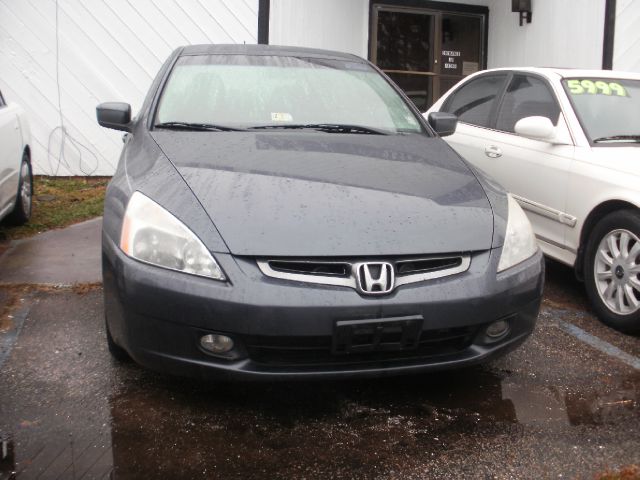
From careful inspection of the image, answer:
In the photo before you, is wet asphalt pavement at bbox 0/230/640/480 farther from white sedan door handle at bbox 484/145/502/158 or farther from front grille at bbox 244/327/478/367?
white sedan door handle at bbox 484/145/502/158

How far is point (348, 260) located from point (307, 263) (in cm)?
15

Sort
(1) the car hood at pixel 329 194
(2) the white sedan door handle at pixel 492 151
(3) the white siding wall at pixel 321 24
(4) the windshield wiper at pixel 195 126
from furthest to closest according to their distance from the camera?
(3) the white siding wall at pixel 321 24 → (2) the white sedan door handle at pixel 492 151 → (4) the windshield wiper at pixel 195 126 → (1) the car hood at pixel 329 194

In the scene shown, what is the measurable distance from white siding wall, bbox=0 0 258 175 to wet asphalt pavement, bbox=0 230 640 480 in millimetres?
5043

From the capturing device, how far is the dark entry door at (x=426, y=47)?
10.2 meters

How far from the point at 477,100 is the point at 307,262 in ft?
11.6

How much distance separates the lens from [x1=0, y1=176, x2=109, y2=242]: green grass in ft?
19.5

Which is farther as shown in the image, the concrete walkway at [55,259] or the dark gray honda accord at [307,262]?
the concrete walkway at [55,259]

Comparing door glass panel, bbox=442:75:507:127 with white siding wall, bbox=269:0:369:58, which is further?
white siding wall, bbox=269:0:369:58

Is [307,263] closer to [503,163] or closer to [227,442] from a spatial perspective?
[227,442]

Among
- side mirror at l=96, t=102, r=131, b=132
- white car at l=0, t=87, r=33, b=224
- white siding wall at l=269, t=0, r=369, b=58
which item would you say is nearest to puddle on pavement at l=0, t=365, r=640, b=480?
side mirror at l=96, t=102, r=131, b=132

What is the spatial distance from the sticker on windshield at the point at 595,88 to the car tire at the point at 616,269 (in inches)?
46.3

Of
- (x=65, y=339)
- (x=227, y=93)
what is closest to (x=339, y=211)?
(x=227, y=93)

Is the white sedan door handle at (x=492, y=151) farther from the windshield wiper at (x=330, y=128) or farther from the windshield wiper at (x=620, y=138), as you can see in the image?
the windshield wiper at (x=330, y=128)

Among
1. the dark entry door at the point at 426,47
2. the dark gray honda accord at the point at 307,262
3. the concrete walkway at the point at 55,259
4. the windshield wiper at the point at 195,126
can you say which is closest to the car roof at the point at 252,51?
the windshield wiper at the point at 195,126
